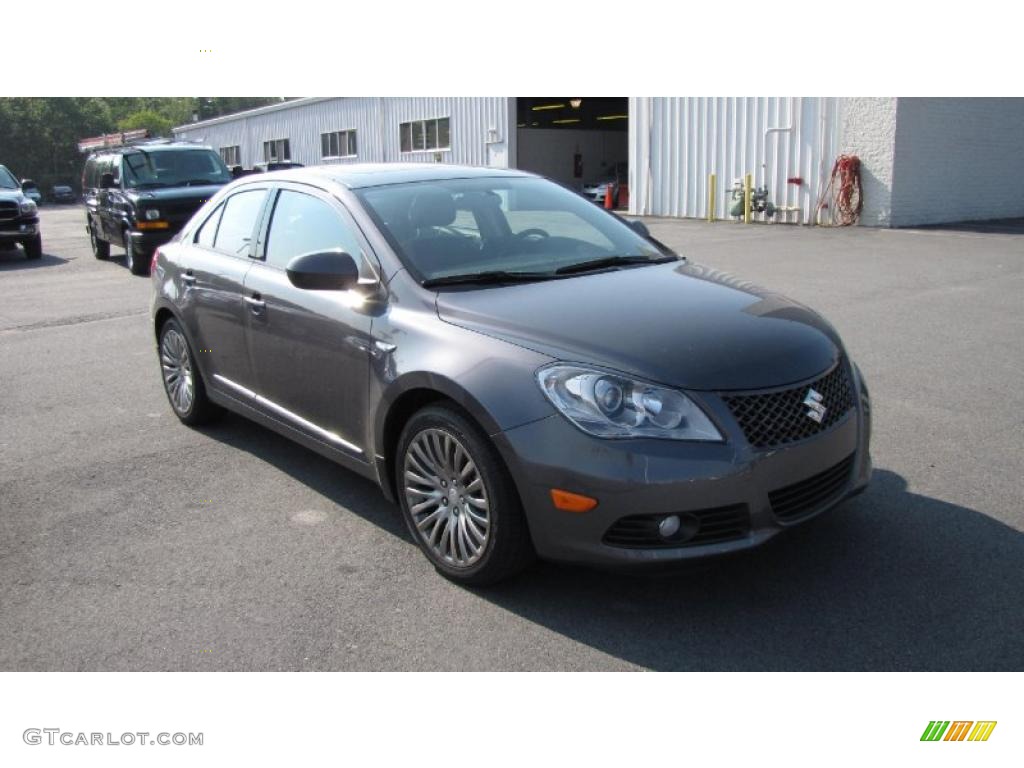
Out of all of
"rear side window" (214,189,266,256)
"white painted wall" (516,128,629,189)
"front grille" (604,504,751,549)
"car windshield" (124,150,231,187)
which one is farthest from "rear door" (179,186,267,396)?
"white painted wall" (516,128,629,189)

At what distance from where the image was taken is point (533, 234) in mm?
4754

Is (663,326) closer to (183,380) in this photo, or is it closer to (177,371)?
(183,380)

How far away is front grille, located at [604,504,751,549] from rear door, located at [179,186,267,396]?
263cm

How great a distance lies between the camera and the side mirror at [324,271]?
13.8 ft

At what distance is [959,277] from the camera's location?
12125 mm

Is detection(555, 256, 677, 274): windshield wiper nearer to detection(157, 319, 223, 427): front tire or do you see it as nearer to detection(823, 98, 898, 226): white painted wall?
detection(157, 319, 223, 427): front tire

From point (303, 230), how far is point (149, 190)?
11365 millimetres

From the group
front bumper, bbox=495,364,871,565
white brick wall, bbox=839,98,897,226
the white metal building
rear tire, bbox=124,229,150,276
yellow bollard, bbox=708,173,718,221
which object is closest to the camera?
front bumper, bbox=495,364,871,565

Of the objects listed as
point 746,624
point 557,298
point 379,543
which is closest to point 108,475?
point 379,543

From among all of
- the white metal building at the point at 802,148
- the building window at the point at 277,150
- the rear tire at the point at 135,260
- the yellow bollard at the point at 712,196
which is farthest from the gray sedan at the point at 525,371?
the building window at the point at 277,150

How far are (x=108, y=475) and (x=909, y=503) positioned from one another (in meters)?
4.28

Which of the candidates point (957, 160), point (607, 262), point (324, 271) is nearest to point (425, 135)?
point (957, 160)

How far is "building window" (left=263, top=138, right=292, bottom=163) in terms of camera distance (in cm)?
4288

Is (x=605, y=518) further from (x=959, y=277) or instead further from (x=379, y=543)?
(x=959, y=277)
